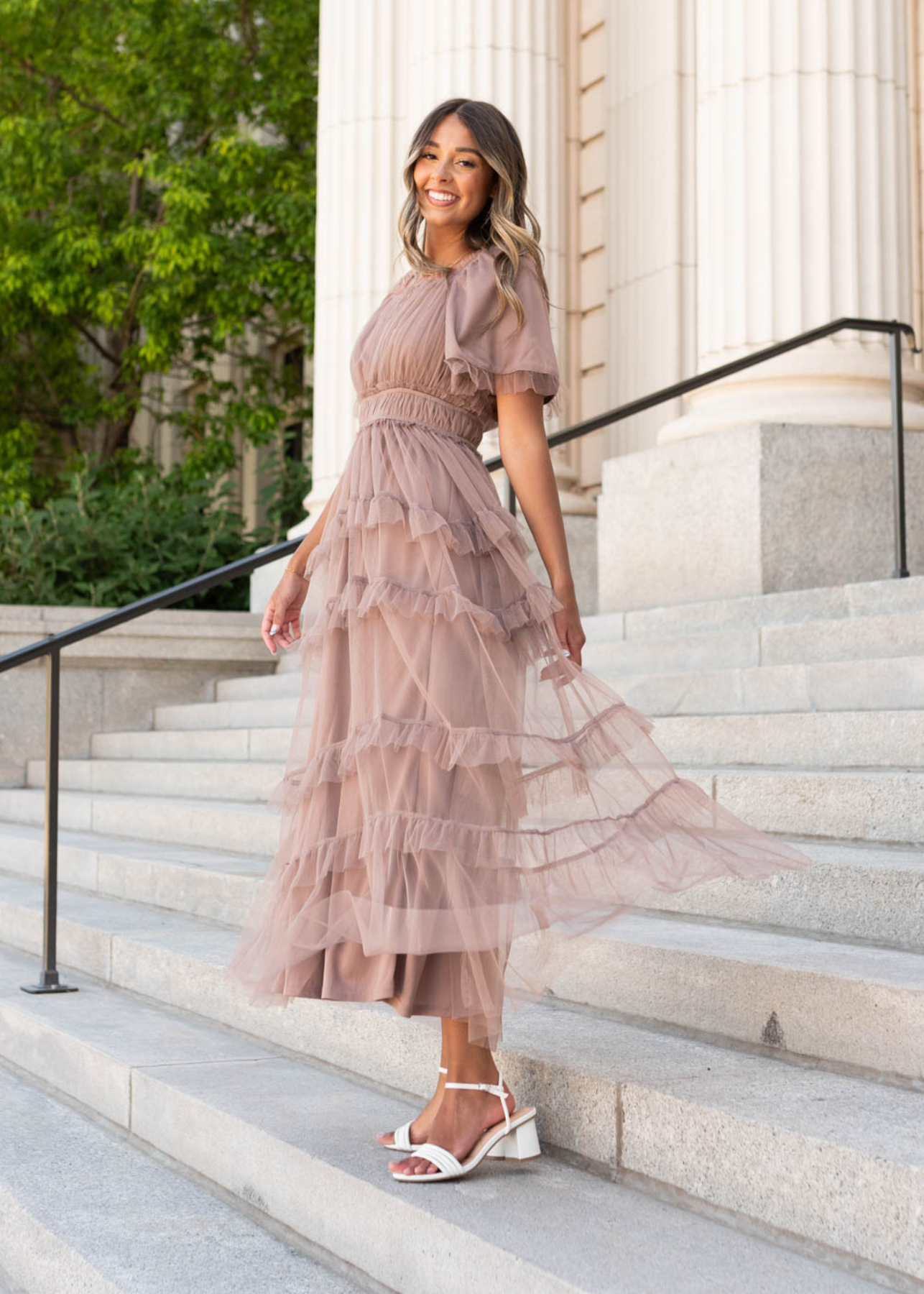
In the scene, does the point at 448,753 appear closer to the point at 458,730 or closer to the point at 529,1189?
the point at 458,730

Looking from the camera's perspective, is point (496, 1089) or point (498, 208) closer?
point (496, 1089)

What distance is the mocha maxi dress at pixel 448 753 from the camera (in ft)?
9.04

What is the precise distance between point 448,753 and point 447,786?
0.19 feet

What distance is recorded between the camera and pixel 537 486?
2979mm

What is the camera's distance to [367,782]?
2.81 meters

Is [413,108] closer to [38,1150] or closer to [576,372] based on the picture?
[576,372]

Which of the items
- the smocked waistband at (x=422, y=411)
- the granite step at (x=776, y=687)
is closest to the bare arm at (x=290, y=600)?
the smocked waistband at (x=422, y=411)

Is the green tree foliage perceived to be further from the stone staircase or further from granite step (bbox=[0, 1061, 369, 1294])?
granite step (bbox=[0, 1061, 369, 1294])

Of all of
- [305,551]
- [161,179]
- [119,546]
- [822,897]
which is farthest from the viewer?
[161,179]

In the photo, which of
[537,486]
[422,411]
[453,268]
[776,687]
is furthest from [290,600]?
[776,687]

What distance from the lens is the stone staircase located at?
247cm

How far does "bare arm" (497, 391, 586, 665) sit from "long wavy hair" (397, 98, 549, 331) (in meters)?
0.16

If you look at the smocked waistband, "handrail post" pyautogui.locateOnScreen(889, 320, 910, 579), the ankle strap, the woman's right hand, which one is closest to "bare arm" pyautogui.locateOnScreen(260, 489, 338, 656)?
the woman's right hand

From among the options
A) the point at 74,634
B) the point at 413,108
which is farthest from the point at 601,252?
the point at 74,634
